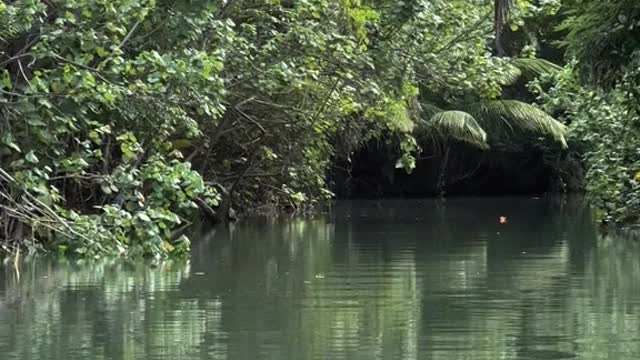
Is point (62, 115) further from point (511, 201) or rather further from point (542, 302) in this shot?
point (511, 201)

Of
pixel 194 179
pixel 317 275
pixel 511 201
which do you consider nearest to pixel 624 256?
pixel 317 275

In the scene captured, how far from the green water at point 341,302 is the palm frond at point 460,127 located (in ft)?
39.0

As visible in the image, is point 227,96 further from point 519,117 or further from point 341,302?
point 519,117

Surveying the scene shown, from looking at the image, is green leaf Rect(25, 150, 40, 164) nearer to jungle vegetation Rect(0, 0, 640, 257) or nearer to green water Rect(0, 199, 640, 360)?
jungle vegetation Rect(0, 0, 640, 257)

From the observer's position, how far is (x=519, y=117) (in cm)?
3147

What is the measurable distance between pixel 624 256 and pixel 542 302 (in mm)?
4953

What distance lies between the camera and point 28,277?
1270 centimetres

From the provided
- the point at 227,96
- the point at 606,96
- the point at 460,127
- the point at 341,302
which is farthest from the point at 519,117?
the point at 341,302

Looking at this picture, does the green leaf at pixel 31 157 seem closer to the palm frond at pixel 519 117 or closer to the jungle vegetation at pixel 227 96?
the jungle vegetation at pixel 227 96

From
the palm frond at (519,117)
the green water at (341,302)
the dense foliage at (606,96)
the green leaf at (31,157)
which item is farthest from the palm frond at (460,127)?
the green leaf at (31,157)

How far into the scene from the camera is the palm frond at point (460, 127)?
3006 cm

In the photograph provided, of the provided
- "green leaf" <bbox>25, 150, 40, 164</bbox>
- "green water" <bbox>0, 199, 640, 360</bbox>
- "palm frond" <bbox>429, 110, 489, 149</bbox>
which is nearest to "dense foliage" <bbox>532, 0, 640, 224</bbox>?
"green water" <bbox>0, 199, 640, 360</bbox>

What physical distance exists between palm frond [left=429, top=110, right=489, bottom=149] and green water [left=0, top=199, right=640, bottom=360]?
11887mm

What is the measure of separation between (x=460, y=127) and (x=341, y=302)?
65.7ft
